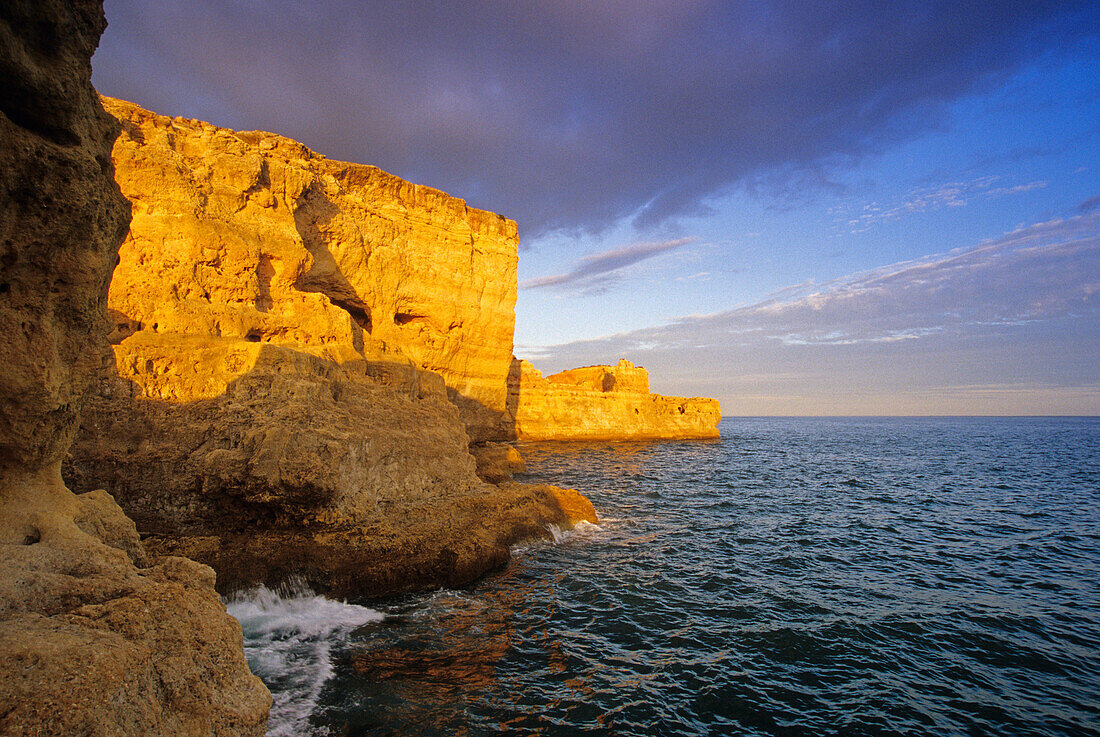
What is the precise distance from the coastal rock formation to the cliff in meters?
2.56

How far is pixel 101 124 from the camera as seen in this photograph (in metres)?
5.29

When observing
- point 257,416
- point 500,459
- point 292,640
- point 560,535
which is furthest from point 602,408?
point 292,640

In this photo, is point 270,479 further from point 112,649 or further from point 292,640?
point 112,649

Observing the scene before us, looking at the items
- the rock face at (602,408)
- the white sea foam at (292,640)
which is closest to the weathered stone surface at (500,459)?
the white sea foam at (292,640)

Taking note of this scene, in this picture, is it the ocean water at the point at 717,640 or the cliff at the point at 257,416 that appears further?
the cliff at the point at 257,416

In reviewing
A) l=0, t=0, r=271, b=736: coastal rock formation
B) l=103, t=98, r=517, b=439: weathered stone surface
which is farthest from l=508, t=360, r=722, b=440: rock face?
l=0, t=0, r=271, b=736: coastal rock formation

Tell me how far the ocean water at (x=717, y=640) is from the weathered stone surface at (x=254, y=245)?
19.6 feet

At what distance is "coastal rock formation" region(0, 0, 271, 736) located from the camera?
3.46 meters

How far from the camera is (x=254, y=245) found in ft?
42.5

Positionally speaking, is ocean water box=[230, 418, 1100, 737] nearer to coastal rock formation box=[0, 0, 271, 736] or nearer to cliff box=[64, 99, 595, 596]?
cliff box=[64, 99, 595, 596]

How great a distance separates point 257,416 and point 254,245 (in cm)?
560

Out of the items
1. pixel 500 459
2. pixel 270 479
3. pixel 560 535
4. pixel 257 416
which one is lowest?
pixel 560 535

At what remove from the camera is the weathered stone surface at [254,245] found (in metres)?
10.8

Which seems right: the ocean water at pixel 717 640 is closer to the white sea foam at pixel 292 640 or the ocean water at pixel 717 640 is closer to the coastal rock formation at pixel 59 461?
the white sea foam at pixel 292 640
